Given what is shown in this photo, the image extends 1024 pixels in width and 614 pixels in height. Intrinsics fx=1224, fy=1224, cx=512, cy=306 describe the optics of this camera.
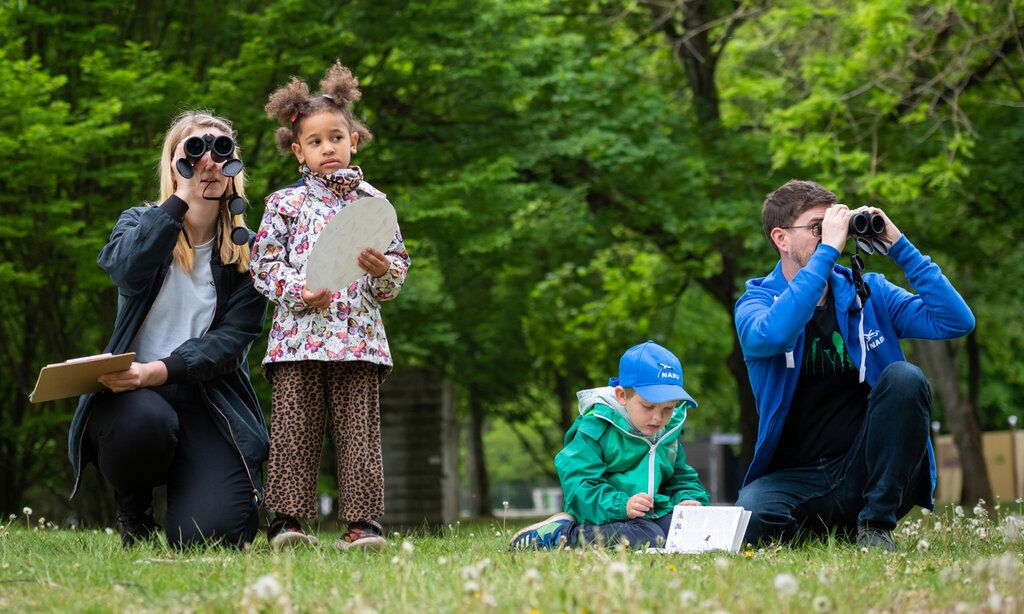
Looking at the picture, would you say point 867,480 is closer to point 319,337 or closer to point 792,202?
point 792,202

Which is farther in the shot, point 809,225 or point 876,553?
point 809,225

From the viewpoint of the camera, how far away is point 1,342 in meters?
12.9

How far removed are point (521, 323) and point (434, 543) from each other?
14.0 metres

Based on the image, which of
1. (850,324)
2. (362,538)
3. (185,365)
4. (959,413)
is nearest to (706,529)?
(850,324)

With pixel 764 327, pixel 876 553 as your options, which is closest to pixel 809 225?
pixel 764 327

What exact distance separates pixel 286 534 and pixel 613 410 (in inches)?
55.8

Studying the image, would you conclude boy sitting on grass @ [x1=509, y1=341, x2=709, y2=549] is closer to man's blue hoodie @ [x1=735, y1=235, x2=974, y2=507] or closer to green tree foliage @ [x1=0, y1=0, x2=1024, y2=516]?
man's blue hoodie @ [x1=735, y1=235, x2=974, y2=507]

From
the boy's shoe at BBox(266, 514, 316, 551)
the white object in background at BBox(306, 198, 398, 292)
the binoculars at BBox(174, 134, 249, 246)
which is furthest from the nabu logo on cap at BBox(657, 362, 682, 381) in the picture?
the binoculars at BBox(174, 134, 249, 246)

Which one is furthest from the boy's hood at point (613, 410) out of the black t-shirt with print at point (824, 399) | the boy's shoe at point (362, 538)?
the boy's shoe at point (362, 538)

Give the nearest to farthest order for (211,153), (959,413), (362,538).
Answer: (362,538) → (211,153) → (959,413)

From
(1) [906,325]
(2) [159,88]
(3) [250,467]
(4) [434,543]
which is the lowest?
(4) [434,543]

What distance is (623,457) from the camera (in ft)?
16.7

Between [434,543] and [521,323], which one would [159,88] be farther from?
[521,323]

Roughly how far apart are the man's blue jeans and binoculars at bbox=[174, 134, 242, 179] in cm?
246
